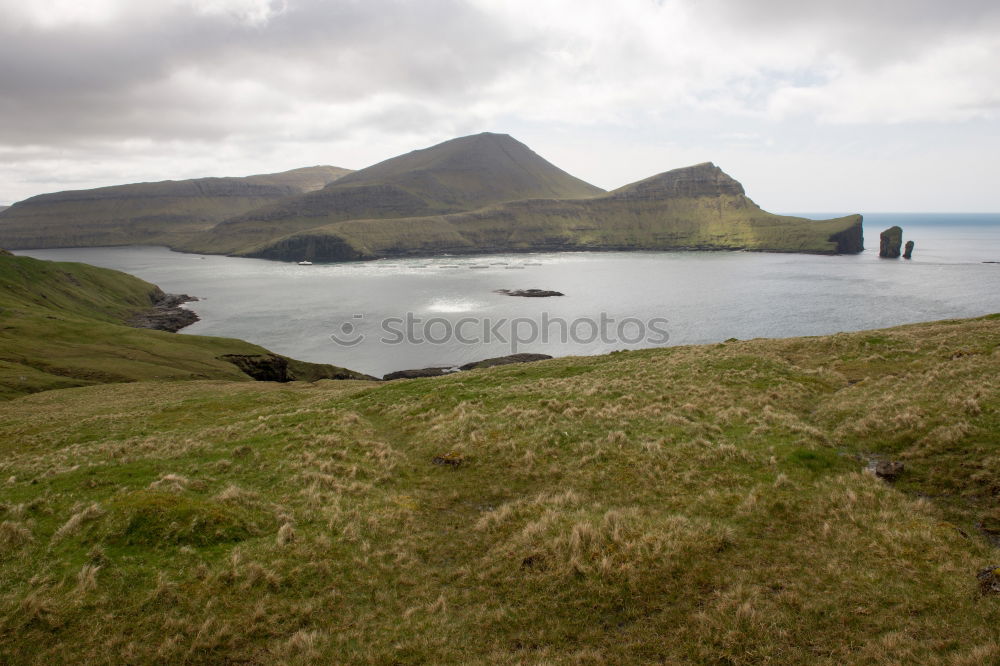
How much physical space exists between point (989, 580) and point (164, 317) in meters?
146

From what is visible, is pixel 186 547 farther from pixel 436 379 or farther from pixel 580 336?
pixel 580 336

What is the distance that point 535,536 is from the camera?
15391mm

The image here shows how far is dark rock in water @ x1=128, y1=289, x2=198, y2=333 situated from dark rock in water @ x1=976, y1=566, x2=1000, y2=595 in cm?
13479

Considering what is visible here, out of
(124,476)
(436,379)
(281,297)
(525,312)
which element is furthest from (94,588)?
(281,297)

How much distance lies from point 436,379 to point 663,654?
31.9 metres

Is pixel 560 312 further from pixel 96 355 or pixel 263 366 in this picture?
pixel 96 355

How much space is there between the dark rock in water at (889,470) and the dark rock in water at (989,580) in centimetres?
558

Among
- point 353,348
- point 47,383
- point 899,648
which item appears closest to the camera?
point 899,648

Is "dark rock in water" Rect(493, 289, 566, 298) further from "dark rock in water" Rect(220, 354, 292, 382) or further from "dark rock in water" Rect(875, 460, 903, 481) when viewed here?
"dark rock in water" Rect(875, 460, 903, 481)

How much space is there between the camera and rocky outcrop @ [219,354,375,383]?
7031 cm

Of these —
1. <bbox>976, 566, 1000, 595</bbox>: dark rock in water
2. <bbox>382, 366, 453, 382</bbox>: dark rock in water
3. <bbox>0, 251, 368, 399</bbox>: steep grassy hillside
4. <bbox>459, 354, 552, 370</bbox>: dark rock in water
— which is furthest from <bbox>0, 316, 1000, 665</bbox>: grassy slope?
<bbox>459, 354, 552, 370</bbox>: dark rock in water

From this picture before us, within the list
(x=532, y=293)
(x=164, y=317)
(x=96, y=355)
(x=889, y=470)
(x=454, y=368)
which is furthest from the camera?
(x=532, y=293)

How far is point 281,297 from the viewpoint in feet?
545

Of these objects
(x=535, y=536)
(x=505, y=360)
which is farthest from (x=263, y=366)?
(x=535, y=536)
